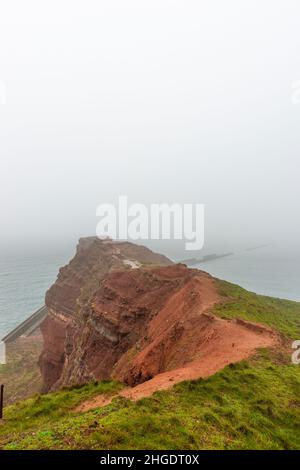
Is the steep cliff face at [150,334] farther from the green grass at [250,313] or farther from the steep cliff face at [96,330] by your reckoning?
the green grass at [250,313]

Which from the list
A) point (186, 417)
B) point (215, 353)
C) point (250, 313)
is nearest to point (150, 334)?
point (250, 313)

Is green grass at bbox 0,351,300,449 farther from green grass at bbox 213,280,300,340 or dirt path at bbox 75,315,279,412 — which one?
green grass at bbox 213,280,300,340

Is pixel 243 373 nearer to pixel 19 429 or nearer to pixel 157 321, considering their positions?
pixel 19 429

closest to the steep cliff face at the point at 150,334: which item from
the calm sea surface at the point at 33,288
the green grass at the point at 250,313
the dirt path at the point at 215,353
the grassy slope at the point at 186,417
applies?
the dirt path at the point at 215,353

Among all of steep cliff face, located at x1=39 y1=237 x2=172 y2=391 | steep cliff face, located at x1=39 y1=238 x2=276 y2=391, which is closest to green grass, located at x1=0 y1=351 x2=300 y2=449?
steep cliff face, located at x1=39 y1=238 x2=276 y2=391

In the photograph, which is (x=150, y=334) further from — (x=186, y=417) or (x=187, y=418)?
(x=187, y=418)
